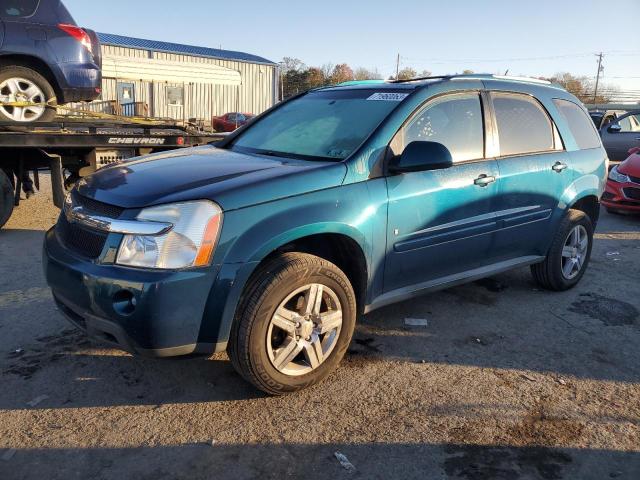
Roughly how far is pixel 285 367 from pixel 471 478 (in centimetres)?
112

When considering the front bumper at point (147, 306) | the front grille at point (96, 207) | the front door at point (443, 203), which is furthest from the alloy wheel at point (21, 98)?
the front door at point (443, 203)

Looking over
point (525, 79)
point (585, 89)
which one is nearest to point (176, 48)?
point (525, 79)

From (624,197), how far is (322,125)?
21.9 feet

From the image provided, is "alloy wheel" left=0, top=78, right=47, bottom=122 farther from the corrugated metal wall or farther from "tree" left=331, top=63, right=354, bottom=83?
"tree" left=331, top=63, right=354, bottom=83

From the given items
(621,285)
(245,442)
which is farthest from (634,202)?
(245,442)

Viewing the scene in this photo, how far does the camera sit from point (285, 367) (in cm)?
312

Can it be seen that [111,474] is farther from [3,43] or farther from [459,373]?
[3,43]

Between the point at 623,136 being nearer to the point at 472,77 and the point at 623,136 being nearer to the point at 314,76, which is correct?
the point at 472,77

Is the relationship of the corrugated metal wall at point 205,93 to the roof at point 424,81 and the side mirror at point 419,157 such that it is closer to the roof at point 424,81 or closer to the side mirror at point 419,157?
the roof at point 424,81

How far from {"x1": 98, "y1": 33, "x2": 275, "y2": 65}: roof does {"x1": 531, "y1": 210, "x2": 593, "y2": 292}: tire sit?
94.8 feet

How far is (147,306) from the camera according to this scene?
8.75ft

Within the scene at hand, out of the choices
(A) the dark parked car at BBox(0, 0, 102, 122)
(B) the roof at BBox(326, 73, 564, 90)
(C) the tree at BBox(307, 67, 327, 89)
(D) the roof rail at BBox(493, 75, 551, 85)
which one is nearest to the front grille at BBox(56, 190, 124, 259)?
(B) the roof at BBox(326, 73, 564, 90)

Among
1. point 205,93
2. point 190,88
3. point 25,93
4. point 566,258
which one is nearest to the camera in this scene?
point 566,258

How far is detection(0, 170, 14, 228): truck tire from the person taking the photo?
6.63m
